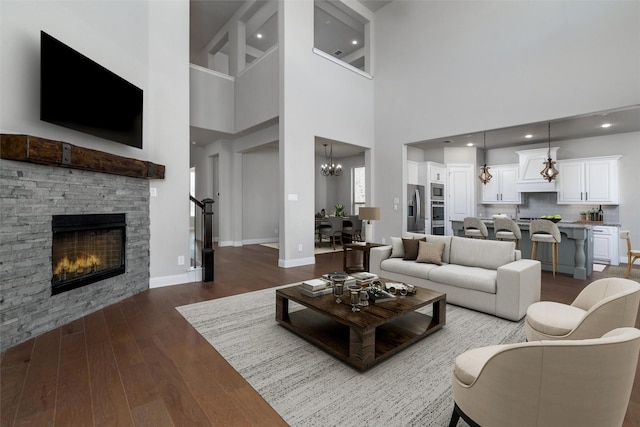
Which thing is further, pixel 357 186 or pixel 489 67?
pixel 357 186

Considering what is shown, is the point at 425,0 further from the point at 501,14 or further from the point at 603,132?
the point at 603,132

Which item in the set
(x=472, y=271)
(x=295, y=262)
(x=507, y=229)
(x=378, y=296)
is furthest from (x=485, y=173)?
(x=378, y=296)

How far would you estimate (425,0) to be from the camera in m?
6.45

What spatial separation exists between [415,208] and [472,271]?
4.26 meters

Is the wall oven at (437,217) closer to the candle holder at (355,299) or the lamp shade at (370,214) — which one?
the lamp shade at (370,214)

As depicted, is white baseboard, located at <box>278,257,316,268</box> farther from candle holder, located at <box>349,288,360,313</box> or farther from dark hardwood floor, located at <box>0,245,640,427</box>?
candle holder, located at <box>349,288,360,313</box>

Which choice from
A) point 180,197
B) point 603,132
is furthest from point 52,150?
point 603,132

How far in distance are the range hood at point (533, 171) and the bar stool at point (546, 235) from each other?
2963 millimetres

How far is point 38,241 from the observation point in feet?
8.57

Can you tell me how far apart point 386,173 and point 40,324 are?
6.37 m

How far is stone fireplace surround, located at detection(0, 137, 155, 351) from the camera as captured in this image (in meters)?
2.37

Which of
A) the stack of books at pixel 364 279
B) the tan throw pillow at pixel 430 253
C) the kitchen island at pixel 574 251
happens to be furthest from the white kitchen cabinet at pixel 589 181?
the stack of books at pixel 364 279

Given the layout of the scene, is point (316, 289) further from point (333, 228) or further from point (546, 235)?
point (333, 228)

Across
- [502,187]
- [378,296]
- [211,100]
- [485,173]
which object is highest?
[211,100]
